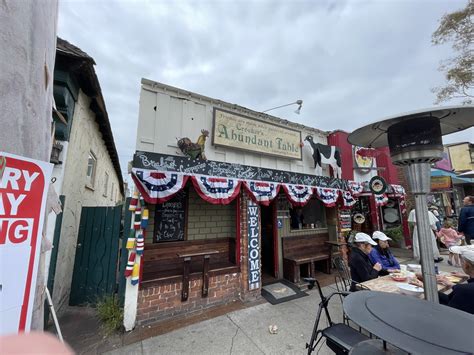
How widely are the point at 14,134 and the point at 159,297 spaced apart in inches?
151

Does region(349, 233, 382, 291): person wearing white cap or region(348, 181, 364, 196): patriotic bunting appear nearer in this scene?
region(349, 233, 382, 291): person wearing white cap

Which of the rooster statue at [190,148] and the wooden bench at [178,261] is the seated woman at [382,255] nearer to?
the wooden bench at [178,261]

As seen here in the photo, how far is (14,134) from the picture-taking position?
0.91m

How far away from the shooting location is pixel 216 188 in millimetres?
4152

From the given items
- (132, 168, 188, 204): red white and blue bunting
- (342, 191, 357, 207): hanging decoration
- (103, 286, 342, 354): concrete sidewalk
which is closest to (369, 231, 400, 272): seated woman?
(103, 286, 342, 354): concrete sidewalk

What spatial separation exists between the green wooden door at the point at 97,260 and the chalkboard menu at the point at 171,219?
2.64 feet

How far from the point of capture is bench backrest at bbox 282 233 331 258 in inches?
239

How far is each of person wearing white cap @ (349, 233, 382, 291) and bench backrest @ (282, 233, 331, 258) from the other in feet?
7.90

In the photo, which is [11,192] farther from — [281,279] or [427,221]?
[281,279]

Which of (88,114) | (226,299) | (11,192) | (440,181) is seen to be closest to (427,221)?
(11,192)

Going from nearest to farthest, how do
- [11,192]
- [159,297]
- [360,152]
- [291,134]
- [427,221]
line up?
[11,192]
[427,221]
[159,297]
[291,134]
[360,152]

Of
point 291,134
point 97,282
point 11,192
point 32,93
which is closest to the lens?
point 11,192

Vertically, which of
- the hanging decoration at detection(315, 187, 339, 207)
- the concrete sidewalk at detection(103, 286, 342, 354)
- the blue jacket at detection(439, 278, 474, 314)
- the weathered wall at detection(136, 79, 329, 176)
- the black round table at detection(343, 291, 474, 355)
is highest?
the weathered wall at detection(136, 79, 329, 176)

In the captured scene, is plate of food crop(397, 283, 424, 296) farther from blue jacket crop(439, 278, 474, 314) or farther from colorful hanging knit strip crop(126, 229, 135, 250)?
colorful hanging knit strip crop(126, 229, 135, 250)
